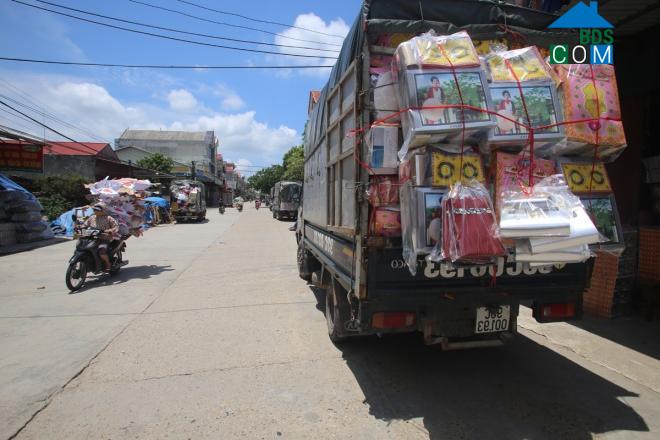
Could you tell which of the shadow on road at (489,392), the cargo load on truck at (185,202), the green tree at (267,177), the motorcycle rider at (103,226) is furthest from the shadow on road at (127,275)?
the green tree at (267,177)

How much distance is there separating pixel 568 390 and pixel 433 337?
1275mm

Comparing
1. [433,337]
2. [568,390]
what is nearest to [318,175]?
[433,337]

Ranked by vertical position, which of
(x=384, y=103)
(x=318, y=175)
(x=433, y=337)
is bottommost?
(x=433, y=337)

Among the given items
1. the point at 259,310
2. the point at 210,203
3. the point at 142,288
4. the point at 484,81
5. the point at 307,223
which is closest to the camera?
the point at 484,81

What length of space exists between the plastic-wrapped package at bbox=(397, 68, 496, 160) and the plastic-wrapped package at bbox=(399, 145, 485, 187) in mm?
75

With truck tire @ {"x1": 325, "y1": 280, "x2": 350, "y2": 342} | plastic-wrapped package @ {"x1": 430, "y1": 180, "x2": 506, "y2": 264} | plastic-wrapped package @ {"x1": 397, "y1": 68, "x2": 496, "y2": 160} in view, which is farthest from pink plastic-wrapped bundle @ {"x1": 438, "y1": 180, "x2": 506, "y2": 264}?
truck tire @ {"x1": 325, "y1": 280, "x2": 350, "y2": 342}

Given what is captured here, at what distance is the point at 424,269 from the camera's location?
2984mm

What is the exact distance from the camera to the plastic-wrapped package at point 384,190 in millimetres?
2898

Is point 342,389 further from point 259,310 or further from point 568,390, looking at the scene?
point 259,310

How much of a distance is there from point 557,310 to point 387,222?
5.63 ft

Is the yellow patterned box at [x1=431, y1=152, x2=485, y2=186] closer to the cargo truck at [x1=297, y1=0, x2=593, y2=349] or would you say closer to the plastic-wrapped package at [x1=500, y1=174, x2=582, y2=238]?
the plastic-wrapped package at [x1=500, y1=174, x2=582, y2=238]

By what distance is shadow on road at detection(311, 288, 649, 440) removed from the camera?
2771mm

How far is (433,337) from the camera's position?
3.15m

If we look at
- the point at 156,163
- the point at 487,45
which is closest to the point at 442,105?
the point at 487,45
